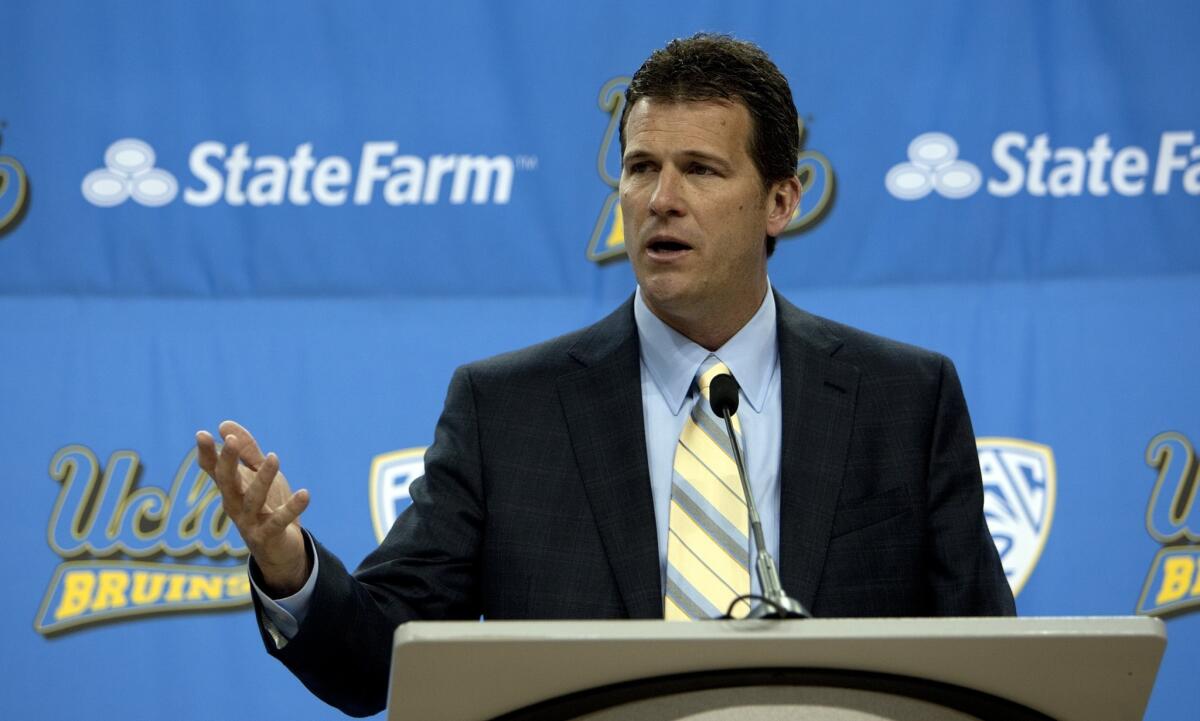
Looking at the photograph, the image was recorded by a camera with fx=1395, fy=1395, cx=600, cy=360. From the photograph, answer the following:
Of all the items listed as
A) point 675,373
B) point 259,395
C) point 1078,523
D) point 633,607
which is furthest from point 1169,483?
point 259,395

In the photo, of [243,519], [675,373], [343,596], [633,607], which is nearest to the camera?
[243,519]

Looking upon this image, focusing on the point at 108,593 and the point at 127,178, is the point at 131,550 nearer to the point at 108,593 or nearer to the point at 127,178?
the point at 108,593

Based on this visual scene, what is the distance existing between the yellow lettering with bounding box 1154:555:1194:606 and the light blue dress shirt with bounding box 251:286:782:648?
1.28m

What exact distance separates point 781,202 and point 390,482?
3.73ft

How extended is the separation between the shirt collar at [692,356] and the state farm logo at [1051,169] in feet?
3.44

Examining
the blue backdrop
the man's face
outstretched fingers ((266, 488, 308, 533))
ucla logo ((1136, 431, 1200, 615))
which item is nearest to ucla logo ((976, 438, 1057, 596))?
the blue backdrop

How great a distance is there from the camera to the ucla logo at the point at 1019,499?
2.92 m

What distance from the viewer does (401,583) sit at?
1.85 meters

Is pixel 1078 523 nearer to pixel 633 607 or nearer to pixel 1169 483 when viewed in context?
pixel 1169 483

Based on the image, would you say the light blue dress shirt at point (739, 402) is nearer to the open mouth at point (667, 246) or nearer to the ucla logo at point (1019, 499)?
the open mouth at point (667, 246)

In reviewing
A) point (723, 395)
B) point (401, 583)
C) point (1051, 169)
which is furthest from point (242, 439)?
point (1051, 169)

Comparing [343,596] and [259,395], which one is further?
[259,395]

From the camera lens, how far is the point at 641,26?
3.07 meters

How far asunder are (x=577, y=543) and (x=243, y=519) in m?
0.52
